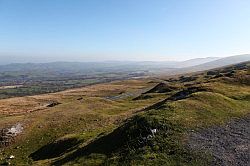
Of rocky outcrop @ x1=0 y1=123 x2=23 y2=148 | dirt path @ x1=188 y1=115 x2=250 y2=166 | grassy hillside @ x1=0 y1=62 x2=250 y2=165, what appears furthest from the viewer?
rocky outcrop @ x1=0 y1=123 x2=23 y2=148

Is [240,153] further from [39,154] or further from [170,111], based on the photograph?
[39,154]

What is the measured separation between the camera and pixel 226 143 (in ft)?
107

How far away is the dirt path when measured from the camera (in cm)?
2928

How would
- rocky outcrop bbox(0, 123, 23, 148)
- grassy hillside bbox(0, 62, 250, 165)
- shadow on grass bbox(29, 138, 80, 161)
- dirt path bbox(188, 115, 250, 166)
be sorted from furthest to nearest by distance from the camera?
rocky outcrop bbox(0, 123, 23, 148) → shadow on grass bbox(29, 138, 80, 161) → grassy hillside bbox(0, 62, 250, 165) → dirt path bbox(188, 115, 250, 166)

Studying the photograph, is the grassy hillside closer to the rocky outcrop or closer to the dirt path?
the dirt path

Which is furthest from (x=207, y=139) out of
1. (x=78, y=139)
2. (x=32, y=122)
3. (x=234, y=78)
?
(x=234, y=78)

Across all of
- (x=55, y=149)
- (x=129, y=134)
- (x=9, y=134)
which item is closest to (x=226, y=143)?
(x=129, y=134)

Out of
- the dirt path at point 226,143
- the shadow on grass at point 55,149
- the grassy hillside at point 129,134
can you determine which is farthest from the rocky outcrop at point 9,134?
the dirt path at point 226,143

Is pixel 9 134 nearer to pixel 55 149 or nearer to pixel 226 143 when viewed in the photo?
pixel 55 149

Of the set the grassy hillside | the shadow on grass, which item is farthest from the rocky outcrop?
the shadow on grass

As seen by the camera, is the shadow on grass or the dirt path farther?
the shadow on grass

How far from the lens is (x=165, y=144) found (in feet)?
106

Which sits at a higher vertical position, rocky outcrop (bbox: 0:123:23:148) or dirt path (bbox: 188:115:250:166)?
dirt path (bbox: 188:115:250:166)

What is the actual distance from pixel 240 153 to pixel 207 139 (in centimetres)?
389
